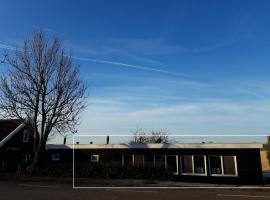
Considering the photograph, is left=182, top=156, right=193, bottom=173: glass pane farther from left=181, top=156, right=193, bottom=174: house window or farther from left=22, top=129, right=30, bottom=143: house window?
left=22, top=129, right=30, bottom=143: house window

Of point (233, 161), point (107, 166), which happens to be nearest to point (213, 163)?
point (233, 161)

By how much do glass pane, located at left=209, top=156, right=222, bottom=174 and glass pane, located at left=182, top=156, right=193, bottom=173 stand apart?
1897 millimetres

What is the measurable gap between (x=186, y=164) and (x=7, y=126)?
2019 centimetres

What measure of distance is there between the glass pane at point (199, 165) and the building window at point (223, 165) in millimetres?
716

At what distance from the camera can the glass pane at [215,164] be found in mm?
28356

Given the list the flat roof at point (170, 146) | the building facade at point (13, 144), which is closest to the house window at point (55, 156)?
the flat roof at point (170, 146)

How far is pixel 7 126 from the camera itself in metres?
35.7

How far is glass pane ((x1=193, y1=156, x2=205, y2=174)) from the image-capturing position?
29.0 m

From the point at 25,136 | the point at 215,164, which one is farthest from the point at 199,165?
the point at 25,136

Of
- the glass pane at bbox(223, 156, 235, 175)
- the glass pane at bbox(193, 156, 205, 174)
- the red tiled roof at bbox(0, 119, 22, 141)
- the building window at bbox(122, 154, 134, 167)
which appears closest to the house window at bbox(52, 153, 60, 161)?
the red tiled roof at bbox(0, 119, 22, 141)

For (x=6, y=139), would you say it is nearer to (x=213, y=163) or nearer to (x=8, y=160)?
(x=8, y=160)

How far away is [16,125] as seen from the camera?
118ft

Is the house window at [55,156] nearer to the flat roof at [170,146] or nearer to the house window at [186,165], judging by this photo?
the flat roof at [170,146]

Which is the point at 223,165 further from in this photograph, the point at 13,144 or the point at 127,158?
the point at 13,144
